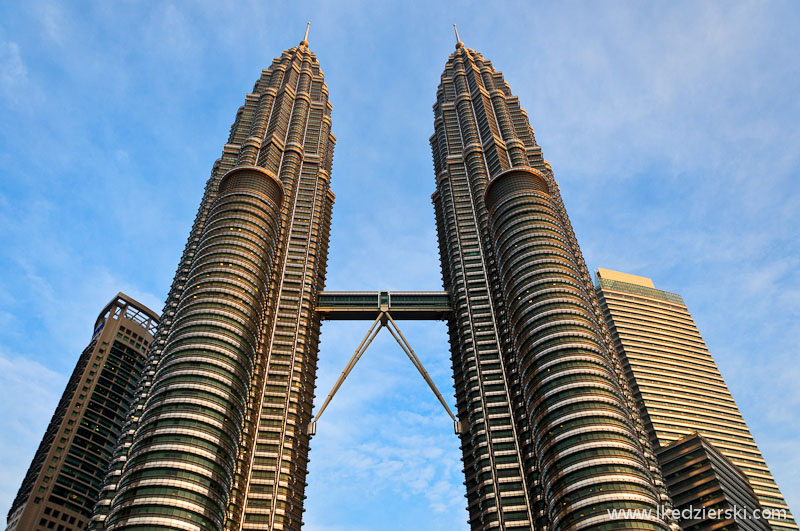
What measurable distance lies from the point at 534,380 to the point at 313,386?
51.9 m

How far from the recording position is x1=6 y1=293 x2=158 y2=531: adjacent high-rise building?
156 meters

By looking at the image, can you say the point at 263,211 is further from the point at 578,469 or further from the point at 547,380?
the point at 578,469

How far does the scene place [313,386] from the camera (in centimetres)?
14412

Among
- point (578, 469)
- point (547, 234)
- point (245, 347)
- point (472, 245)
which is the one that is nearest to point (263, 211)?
point (245, 347)

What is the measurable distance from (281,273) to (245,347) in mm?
36969

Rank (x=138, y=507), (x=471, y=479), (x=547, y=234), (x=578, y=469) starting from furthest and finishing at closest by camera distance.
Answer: (x=547, y=234), (x=471, y=479), (x=578, y=469), (x=138, y=507)

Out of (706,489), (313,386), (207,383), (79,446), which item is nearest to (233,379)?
(207,383)

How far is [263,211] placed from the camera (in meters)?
149

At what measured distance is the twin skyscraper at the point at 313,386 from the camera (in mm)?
100688

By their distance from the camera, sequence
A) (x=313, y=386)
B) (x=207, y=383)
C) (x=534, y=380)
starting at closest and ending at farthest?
(x=207, y=383), (x=534, y=380), (x=313, y=386)

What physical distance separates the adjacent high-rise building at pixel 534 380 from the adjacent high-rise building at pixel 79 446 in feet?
297

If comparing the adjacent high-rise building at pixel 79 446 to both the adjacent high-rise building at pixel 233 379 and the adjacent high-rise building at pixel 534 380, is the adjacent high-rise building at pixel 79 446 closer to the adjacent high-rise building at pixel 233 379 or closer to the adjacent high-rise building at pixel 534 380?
the adjacent high-rise building at pixel 233 379

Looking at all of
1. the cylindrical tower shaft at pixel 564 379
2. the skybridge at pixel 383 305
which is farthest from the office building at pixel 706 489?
the skybridge at pixel 383 305

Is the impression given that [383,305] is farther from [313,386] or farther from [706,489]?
[706,489]
